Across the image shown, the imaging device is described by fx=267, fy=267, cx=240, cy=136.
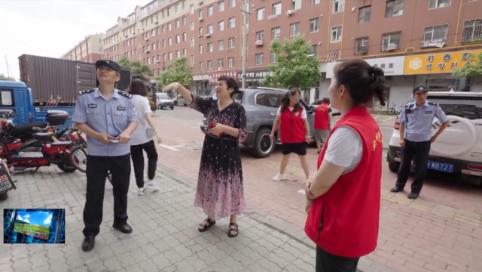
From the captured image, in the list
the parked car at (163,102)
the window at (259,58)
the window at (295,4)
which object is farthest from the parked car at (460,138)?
the window at (259,58)

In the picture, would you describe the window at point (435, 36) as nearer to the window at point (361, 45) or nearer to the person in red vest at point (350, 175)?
the window at point (361, 45)

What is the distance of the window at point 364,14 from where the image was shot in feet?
71.9

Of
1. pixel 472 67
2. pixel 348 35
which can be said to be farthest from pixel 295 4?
pixel 472 67

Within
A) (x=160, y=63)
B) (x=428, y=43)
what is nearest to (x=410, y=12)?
(x=428, y=43)

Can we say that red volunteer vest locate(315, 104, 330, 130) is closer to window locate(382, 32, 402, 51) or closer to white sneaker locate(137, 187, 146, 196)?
white sneaker locate(137, 187, 146, 196)

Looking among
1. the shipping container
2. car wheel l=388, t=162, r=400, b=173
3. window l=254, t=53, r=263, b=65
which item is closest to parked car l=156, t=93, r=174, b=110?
window l=254, t=53, r=263, b=65

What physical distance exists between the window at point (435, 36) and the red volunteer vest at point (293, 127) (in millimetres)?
19638

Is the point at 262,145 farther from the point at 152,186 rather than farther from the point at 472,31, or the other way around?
the point at 472,31

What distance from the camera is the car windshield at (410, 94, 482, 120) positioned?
4520mm

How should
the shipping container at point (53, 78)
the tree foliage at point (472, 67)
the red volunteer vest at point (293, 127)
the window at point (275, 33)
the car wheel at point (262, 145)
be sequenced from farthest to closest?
the window at point (275, 33) < the tree foliage at point (472, 67) < the shipping container at point (53, 78) < the car wheel at point (262, 145) < the red volunteer vest at point (293, 127)

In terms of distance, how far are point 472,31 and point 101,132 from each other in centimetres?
2314

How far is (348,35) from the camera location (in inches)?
907

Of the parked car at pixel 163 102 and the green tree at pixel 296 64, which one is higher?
the green tree at pixel 296 64

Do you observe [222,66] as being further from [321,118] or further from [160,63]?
[321,118]
